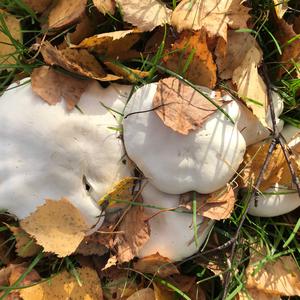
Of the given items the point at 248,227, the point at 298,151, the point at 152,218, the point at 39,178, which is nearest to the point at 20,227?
the point at 39,178

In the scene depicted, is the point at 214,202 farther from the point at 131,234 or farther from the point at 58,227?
the point at 58,227

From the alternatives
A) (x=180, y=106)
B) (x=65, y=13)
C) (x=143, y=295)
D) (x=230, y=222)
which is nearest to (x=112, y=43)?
(x=65, y=13)

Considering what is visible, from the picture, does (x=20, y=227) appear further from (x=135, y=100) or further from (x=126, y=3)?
(x=126, y=3)

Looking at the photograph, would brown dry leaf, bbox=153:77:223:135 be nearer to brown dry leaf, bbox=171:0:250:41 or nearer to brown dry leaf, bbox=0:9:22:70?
brown dry leaf, bbox=171:0:250:41

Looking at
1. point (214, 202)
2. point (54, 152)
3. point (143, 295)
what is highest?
point (54, 152)

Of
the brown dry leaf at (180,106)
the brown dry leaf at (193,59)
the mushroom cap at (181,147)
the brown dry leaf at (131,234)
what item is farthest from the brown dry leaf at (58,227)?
the brown dry leaf at (193,59)

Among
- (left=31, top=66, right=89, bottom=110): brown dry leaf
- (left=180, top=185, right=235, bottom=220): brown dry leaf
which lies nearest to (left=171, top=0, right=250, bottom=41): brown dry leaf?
(left=31, top=66, right=89, bottom=110): brown dry leaf

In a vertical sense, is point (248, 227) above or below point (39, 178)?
Answer: below

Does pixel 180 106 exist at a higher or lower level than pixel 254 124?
higher
